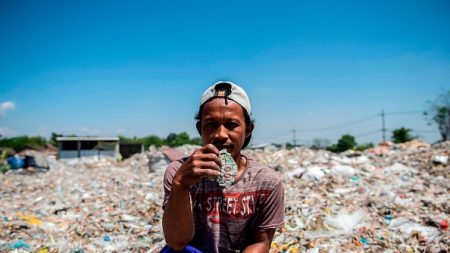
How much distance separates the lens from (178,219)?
52.1 inches

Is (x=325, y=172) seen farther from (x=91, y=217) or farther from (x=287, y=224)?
(x=91, y=217)

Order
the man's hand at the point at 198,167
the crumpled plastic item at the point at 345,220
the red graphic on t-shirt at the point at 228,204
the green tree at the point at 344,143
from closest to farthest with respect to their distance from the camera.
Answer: the man's hand at the point at 198,167, the red graphic on t-shirt at the point at 228,204, the crumpled plastic item at the point at 345,220, the green tree at the point at 344,143

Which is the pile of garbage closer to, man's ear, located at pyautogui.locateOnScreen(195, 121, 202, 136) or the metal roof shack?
man's ear, located at pyautogui.locateOnScreen(195, 121, 202, 136)

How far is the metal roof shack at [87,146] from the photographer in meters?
22.9

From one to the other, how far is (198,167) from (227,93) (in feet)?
1.62

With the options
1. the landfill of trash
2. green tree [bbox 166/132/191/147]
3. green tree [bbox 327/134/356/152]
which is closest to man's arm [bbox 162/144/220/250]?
the landfill of trash

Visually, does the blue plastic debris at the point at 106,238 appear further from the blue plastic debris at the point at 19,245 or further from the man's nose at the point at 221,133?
the man's nose at the point at 221,133

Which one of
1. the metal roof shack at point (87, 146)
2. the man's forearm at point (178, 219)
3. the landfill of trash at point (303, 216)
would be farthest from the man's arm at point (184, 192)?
the metal roof shack at point (87, 146)

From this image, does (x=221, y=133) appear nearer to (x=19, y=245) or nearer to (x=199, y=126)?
(x=199, y=126)

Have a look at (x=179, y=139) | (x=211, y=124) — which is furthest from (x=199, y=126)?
(x=179, y=139)

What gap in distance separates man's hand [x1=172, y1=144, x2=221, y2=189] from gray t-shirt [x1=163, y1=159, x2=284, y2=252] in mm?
311

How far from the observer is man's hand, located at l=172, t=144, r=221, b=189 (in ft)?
3.93

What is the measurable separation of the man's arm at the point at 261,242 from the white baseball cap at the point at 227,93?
64cm

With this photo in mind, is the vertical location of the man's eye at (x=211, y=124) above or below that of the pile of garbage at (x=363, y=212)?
above
